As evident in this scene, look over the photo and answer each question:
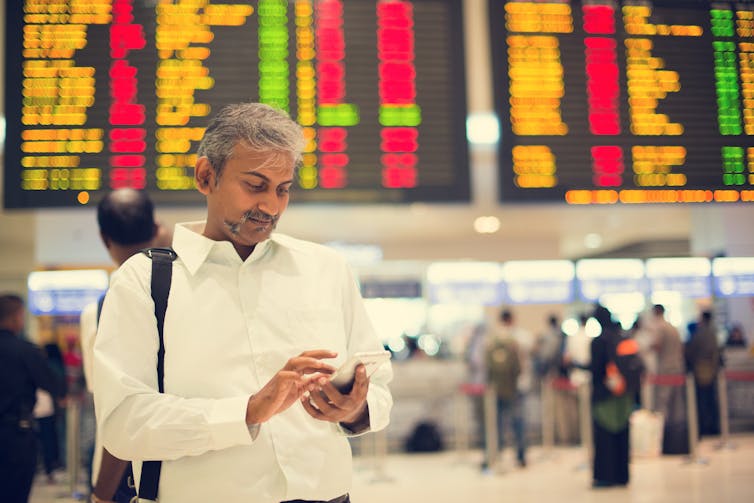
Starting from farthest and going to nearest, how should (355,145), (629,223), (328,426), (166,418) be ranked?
(629,223)
(355,145)
(328,426)
(166,418)

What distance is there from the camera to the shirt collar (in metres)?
1.63

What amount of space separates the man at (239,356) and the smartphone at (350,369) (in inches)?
0.6

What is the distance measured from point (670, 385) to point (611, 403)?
269 cm

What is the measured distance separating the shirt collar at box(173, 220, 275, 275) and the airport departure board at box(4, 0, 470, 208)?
286 cm

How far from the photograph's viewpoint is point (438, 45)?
185 inches

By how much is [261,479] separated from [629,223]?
11141mm

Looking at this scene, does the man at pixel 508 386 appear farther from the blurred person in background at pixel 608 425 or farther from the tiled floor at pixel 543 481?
the blurred person in background at pixel 608 425

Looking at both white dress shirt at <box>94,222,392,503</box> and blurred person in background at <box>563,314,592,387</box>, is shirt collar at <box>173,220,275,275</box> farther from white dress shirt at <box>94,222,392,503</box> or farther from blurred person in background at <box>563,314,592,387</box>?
blurred person in background at <box>563,314,592,387</box>

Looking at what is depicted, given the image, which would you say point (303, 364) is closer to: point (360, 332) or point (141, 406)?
point (141, 406)

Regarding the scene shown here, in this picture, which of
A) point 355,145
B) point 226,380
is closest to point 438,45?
point 355,145

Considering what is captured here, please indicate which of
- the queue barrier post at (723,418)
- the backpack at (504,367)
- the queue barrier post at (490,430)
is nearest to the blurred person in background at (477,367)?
the queue barrier post at (490,430)

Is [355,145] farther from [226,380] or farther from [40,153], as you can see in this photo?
[226,380]

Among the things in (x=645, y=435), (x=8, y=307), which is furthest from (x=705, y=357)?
(x=8, y=307)

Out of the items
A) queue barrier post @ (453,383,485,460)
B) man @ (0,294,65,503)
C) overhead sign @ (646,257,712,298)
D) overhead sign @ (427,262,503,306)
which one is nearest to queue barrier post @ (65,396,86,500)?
man @ (0,294,65,503)
